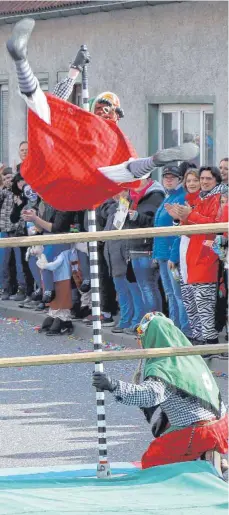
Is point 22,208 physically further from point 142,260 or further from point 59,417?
point 59,417

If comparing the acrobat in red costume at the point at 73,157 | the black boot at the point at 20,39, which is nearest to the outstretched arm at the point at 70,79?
the acrobat in red costume at the point at 73,157

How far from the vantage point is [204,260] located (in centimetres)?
1259

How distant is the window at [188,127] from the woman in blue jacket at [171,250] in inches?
168

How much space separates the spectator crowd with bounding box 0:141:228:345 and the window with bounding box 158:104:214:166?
2427 mm

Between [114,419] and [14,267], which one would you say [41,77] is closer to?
[14,267]

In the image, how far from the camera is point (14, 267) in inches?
724

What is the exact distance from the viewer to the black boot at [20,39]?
668 centimetres

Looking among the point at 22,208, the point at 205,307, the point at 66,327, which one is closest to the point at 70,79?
the point at 205,307

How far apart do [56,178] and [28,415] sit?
395 centimetres

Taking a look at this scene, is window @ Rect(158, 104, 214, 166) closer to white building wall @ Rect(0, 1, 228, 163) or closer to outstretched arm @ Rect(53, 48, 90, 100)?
white building wall @ Rect(0, 1, 228, 163)

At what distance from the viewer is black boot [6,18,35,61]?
21.9 feet

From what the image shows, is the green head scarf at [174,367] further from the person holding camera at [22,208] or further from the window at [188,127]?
the window at [188,127]

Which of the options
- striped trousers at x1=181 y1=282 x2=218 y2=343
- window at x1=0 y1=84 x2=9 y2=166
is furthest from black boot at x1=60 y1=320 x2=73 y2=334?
window at x1=0 y1=84 x2=9 y2=166

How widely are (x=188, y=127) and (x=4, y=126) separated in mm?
6760
